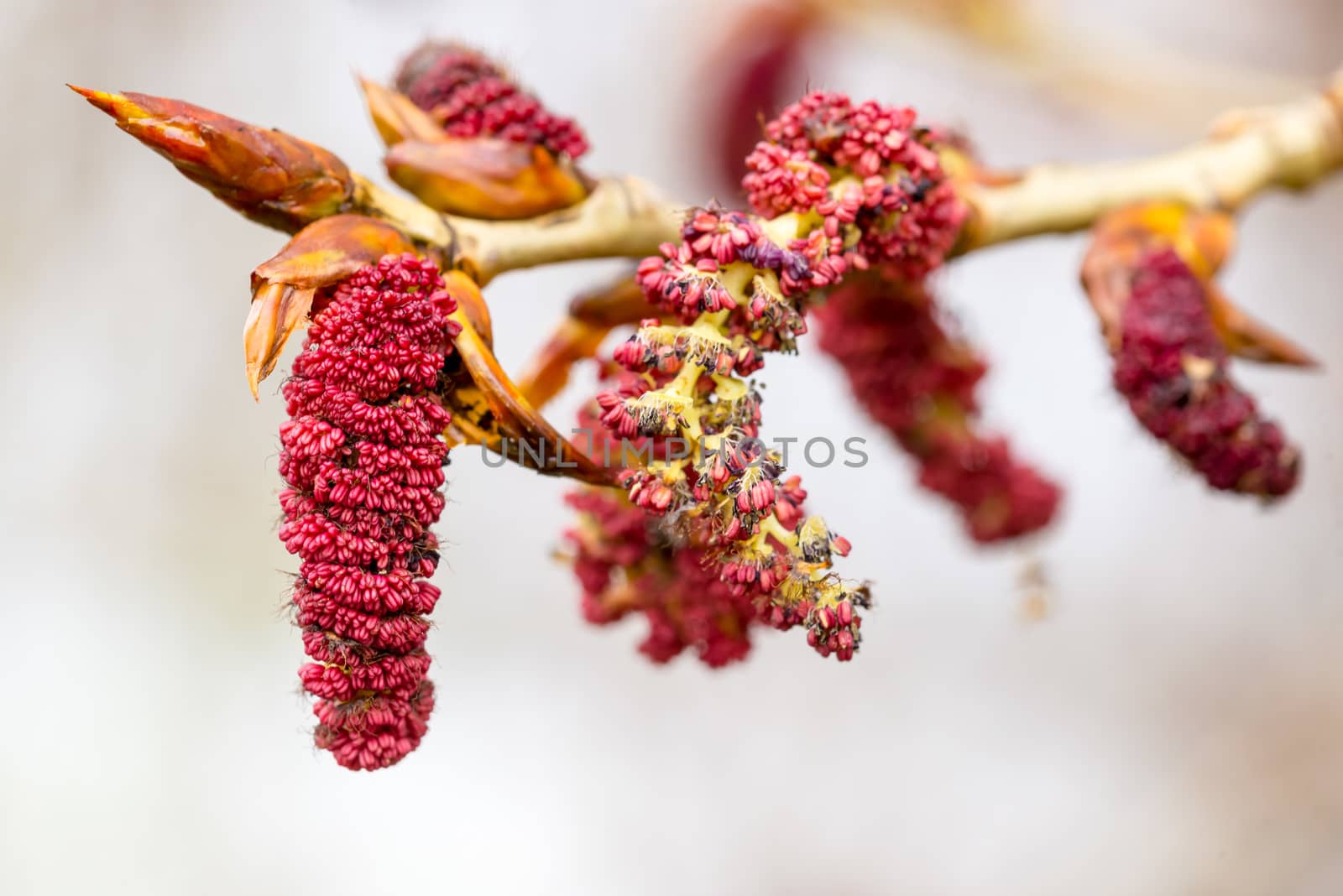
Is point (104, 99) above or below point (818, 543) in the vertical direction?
above

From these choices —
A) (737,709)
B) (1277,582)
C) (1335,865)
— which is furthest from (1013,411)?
(1335,865)

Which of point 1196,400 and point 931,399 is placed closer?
point 1196,400

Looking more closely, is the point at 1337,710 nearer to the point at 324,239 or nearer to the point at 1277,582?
the point at 1277,582

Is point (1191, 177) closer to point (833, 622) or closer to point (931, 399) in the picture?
point (931, 399)

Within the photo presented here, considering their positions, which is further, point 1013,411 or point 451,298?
point 1013,411

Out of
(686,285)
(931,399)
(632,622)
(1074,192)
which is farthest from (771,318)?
(632,622)

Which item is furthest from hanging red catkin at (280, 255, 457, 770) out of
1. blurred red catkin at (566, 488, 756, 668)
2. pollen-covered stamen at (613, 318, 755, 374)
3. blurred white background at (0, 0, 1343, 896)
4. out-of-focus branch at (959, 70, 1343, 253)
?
blurred white background at (0, 0, 1343, 896)
